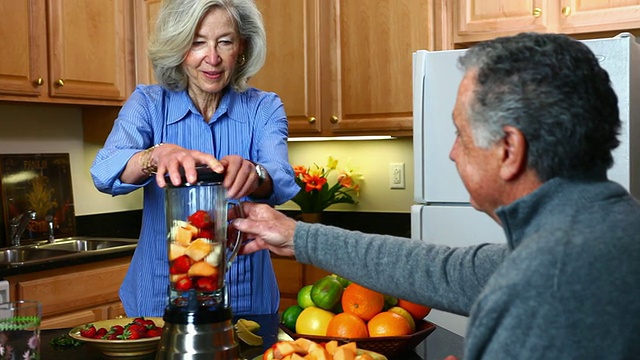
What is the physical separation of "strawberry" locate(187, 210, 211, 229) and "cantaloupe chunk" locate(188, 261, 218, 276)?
0.06 metres

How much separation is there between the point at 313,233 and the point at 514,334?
0.64 m

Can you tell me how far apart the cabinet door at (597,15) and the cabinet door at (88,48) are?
6.69 ft

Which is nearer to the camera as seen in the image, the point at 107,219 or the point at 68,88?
the point at 68,88

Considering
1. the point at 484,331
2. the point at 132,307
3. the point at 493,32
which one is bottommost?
the point at 132,307

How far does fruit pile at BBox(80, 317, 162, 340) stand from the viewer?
1.49m

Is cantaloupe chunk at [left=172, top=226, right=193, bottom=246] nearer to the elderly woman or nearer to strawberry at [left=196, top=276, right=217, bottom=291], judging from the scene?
strawberry at [left=196, top=276, right=217, bottom=291]

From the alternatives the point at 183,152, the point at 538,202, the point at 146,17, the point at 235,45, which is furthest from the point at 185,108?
the point at 146,17

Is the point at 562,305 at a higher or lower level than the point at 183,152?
lower

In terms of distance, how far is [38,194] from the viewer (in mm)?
3562

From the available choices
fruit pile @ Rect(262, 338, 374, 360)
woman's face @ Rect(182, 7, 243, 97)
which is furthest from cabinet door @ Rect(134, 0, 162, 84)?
fruit pile @ Rect(262, 338, 374, 360)

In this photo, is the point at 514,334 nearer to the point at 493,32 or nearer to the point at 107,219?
the point at 493,32

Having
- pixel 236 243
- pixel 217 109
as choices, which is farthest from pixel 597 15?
pixel 236 243

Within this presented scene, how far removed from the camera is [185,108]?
1.96 meters

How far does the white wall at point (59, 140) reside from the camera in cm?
350
